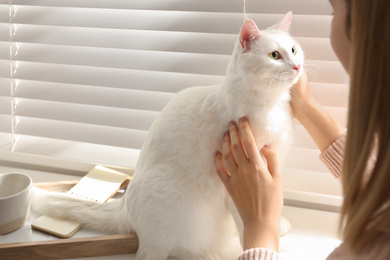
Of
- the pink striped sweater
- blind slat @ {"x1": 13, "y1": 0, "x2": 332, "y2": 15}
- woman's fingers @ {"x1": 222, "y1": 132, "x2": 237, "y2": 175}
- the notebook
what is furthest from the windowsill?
blind slat @ {"x1": 13, "y1": 0, "x2": 332, "y2": 15}

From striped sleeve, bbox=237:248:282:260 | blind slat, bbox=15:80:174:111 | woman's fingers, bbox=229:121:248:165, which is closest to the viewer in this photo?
striped sleeve, bbox=237:248:282:260

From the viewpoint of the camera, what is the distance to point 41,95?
3.88ft

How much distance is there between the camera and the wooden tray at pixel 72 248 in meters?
0.86

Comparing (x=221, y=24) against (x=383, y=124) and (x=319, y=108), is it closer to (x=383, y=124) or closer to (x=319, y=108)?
(x=319, y=108)

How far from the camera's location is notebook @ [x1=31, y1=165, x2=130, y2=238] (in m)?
0.93

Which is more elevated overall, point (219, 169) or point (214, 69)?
point (214, 69)

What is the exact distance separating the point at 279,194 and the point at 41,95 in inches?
29.6

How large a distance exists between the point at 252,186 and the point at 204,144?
14cm

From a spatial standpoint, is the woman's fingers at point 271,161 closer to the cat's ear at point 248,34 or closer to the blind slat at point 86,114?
the cat's ear at point 248,34

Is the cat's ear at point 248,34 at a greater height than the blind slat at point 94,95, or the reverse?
the cat's ear at point 248,34

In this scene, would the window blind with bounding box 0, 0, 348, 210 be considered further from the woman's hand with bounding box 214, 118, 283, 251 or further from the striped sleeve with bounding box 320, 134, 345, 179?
the woman's hand with bounding box 214, 118, 283, 251

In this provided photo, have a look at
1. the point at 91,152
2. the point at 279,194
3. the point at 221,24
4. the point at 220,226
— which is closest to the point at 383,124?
the point at 279,194

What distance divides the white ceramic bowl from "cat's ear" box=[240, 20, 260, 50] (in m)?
0.55

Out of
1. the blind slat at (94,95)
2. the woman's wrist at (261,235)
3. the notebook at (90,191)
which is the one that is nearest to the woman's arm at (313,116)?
the woman's wrist at (261,235)
